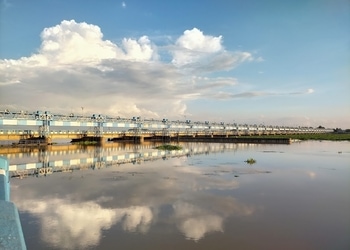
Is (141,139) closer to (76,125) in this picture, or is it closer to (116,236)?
(76,125)

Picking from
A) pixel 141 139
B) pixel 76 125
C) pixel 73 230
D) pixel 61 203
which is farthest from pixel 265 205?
pixel 141 139

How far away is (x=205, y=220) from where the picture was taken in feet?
38.4

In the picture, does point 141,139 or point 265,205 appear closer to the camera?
point 265,205

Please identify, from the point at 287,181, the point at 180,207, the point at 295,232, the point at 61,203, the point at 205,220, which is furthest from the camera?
the point at 287,181

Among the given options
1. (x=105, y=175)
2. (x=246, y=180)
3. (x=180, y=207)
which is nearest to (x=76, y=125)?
(x=105, y=175)

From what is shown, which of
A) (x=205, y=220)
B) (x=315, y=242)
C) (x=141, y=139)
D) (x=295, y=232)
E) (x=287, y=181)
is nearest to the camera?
(x=315, y=242)

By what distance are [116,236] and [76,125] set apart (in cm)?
7070

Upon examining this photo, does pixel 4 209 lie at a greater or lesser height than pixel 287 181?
greater

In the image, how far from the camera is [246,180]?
21.2 meters

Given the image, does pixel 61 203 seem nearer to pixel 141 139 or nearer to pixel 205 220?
pixel 205 220

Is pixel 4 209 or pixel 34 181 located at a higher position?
pixel 4 209

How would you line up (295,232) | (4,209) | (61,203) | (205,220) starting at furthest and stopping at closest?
(61,203)
(205,220)
(295,232)
(4,209)

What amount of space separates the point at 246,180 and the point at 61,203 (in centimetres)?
1249

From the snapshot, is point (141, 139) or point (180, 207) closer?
point (180, 207)
